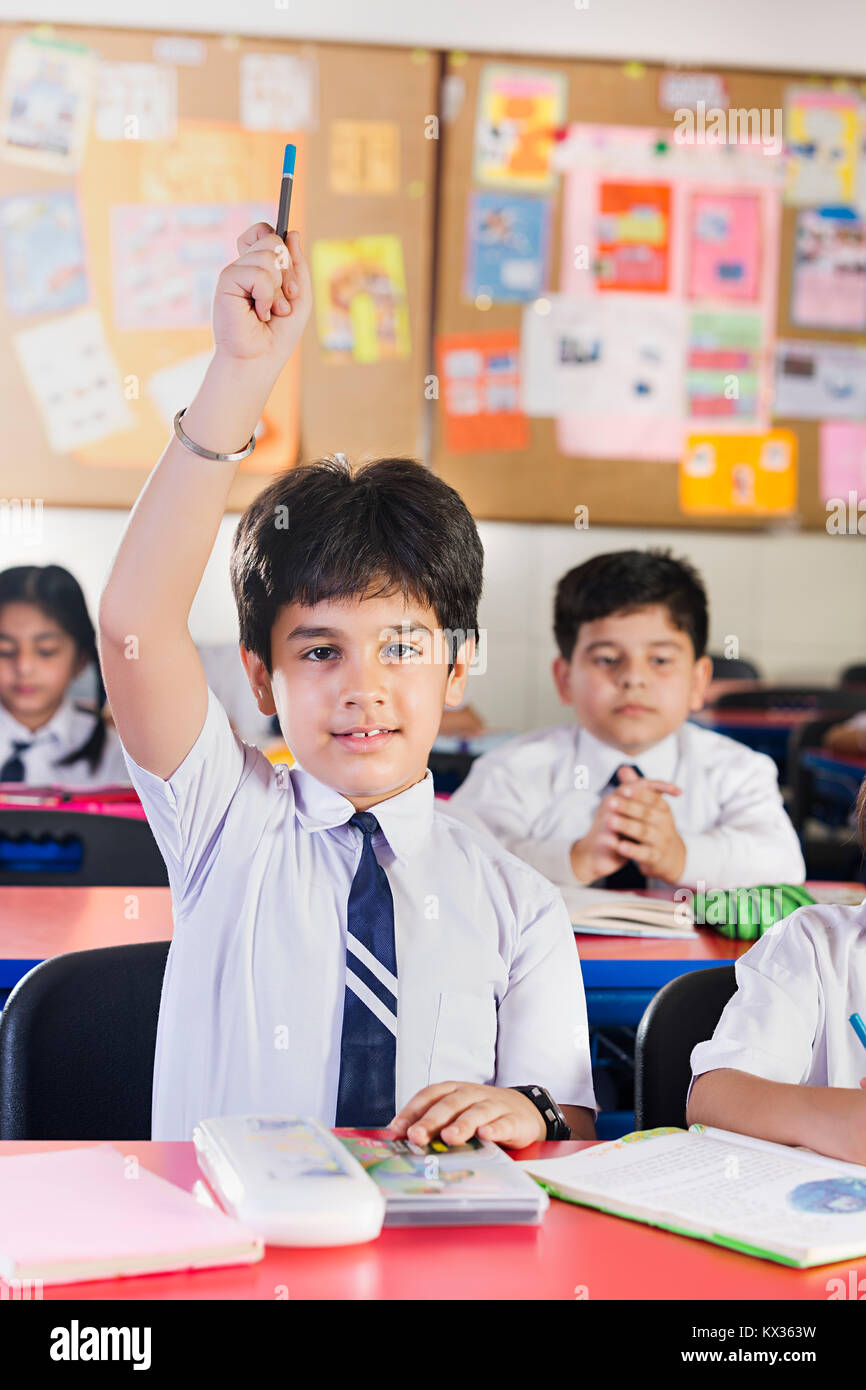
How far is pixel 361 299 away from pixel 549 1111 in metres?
4.08

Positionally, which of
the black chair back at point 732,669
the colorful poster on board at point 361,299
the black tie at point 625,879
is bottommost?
the black tie at point 625,879

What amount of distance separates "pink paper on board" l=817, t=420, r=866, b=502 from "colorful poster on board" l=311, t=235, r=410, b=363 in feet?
4.99

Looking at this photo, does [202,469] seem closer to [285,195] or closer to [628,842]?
[285,195]

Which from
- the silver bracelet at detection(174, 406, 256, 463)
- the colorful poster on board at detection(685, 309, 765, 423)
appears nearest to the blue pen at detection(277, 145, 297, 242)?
the silver bracelet at detection(174, 406, 256, 463)

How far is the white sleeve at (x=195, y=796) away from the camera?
3.92ft

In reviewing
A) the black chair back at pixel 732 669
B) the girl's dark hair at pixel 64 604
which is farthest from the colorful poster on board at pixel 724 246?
the girl's dark hair at pixel 64 604

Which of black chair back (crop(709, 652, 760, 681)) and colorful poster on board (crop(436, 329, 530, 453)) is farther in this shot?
colorful poster on board (crop(436, 329, 530, 453))

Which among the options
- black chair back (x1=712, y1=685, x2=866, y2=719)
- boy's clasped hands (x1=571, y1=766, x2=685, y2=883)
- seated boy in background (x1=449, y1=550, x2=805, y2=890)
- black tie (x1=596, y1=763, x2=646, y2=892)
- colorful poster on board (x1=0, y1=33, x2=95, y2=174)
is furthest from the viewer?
colorful poster on board (x1=0, y1=33, x2=95, y2=174)

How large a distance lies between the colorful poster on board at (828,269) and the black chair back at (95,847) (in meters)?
3.75

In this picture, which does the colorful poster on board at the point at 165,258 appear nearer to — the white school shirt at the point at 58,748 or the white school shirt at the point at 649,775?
the white school shirt at the point at 58,748

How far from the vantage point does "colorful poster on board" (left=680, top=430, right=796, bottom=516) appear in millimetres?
4980

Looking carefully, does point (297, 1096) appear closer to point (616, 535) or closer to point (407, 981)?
point (407, 981)

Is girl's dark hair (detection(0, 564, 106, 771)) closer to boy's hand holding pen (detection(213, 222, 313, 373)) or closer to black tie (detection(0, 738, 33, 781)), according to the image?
black tie (detection(0, 738, 33, 781))

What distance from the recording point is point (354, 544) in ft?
4.17
